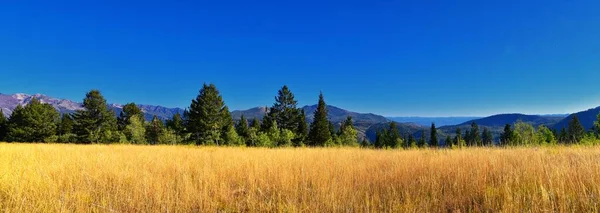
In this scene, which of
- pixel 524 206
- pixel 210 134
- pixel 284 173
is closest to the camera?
pixel 524 206

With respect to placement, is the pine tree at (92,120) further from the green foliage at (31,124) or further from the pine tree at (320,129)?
the pine tree at (320,129)

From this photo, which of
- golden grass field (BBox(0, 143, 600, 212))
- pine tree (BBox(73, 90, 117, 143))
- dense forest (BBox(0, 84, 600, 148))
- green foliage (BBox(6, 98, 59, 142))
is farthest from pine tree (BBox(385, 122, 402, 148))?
golden grass field (BBox(0, 143, 600, 212))

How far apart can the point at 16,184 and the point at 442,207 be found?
6113 mm

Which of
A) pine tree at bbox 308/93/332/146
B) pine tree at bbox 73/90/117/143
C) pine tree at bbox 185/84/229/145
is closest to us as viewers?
pine tree at bbox 185/84/229/145

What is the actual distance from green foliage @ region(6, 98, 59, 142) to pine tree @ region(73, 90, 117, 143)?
4391 millimetres

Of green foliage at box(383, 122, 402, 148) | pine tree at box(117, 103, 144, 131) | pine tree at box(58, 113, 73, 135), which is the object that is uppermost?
pine tree at box(117, 103, 144, 131)

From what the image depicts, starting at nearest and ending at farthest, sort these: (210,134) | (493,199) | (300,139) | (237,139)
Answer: (493,199) < (210,134) < (237,139) < (300,139)

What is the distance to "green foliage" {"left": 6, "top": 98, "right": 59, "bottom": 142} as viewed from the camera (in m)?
44.8

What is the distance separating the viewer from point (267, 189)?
4832 millimetres

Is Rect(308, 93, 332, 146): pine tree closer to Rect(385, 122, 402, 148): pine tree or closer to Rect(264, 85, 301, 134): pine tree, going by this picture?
Rect(264, 85, 301, 134): pine tree

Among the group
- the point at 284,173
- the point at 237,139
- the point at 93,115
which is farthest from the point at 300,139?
the point at 284,173

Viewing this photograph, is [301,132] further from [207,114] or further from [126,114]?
[126,114]

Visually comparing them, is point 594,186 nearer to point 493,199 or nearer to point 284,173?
point 493,199

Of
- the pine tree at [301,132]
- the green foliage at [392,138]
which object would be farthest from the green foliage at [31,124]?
the green foliage at [392,138]
